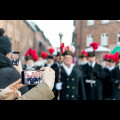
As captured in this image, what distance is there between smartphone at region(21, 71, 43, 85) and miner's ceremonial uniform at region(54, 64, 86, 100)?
329 centimetres

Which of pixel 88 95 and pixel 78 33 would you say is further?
pixel 78 33

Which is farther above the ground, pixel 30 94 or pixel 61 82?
pixel 30 94

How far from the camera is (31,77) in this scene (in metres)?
1.63

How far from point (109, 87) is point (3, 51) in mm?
7760

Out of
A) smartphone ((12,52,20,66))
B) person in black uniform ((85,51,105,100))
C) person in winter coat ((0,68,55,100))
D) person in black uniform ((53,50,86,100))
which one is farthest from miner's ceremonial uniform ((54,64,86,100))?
person in winter coat ((0,68,55,100))

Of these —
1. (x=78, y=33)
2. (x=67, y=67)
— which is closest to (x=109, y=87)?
(x=67, y=67)

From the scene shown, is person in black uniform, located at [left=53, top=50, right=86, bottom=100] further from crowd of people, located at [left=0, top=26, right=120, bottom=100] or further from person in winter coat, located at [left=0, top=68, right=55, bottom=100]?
person in winter coat, located at [left=0, top=68, right=55, bottom=100]

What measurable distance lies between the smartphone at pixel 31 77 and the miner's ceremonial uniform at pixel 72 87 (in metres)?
3.29

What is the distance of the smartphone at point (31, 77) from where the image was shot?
5.31 ft

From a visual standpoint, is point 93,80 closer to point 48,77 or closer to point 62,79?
point 62,79

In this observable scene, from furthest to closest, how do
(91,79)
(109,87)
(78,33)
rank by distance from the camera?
Result: (78,33) < (109,87) < (91,79)
